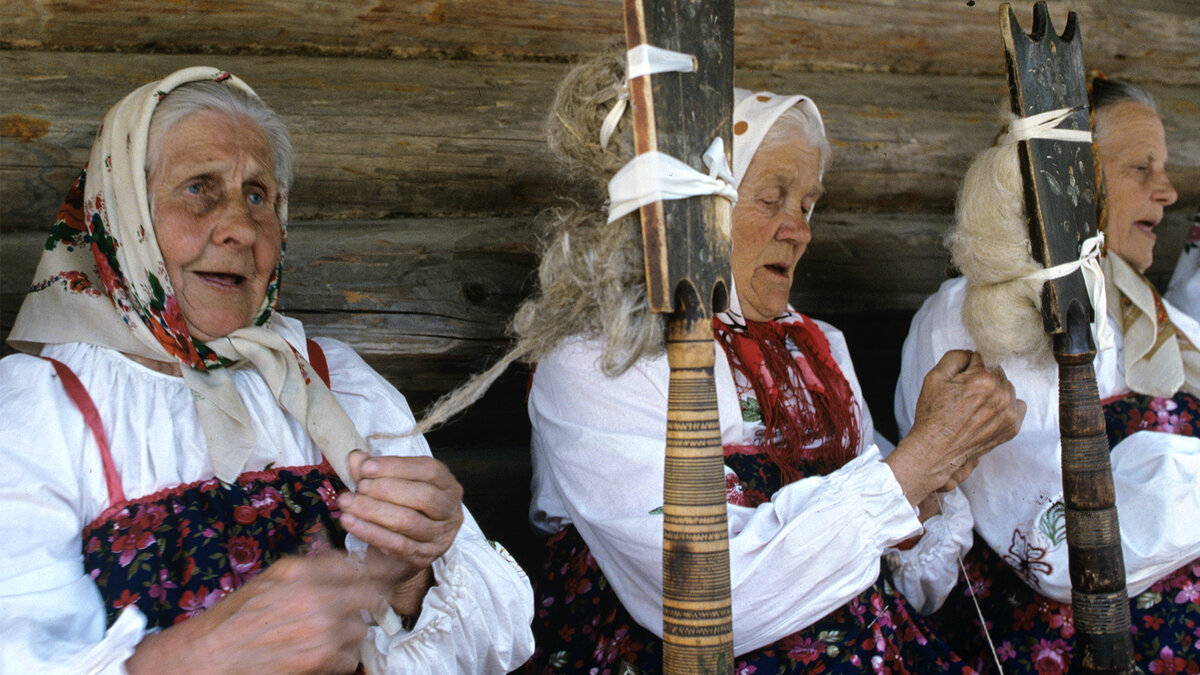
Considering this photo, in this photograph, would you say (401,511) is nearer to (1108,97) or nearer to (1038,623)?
(1038,623)

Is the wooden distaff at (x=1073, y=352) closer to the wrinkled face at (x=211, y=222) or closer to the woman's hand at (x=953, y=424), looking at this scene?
the woman's hand at (x=953, y=424)

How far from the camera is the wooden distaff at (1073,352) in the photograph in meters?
2.07

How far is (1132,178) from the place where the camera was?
9.52 ft

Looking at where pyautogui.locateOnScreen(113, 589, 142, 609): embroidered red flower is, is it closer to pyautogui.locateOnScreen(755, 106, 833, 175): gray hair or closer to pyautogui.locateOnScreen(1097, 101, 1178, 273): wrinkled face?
pyautogui.locateOnScreen(755, 106, 833, 175): gray hair

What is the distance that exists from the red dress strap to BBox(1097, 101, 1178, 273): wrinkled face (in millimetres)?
2608

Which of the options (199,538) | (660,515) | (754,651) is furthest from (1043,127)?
(199,538)

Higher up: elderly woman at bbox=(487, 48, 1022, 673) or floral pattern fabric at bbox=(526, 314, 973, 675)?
elderly woman at bbox=(487, 48, 1022, 673)

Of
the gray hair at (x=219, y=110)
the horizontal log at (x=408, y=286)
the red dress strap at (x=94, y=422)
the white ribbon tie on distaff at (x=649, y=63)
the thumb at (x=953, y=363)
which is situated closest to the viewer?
the white ribbon tie on distaff at (x=649, y=63)

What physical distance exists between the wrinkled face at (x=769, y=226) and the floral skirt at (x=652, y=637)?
0.71 meters

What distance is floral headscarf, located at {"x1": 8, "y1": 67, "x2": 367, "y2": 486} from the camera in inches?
73.8

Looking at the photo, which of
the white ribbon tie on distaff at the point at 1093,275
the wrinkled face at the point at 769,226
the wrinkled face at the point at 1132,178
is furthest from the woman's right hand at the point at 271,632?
the wrinkled face at the point at 1132,178

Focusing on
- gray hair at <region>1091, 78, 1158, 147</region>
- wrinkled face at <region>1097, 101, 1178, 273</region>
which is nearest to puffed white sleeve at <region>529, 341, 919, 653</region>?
wrinkled face at <region>1097, 101, 1178, 273</region>

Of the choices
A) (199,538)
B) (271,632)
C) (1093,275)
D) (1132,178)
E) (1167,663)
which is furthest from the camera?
(1132,178)

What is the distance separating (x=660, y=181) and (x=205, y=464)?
1034mm
